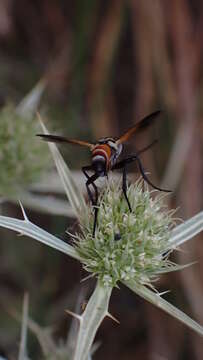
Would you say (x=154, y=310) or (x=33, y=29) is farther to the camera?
(x=33, y=29)

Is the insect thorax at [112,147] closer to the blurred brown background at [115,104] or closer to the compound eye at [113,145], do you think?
the compound eye at [113,145]

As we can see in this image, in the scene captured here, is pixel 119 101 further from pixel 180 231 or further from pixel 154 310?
pixel 180 231

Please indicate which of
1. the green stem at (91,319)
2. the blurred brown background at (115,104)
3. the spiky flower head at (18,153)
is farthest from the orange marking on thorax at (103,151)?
the blurred brown background at (115,104)

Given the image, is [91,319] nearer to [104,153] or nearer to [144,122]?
[104,153]

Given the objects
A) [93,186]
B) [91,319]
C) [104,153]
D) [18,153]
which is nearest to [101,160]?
[104,153]

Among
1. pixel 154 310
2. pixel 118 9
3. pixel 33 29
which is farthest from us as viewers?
pixel 33 29

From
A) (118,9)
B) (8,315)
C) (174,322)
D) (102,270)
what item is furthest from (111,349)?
(118,9)
